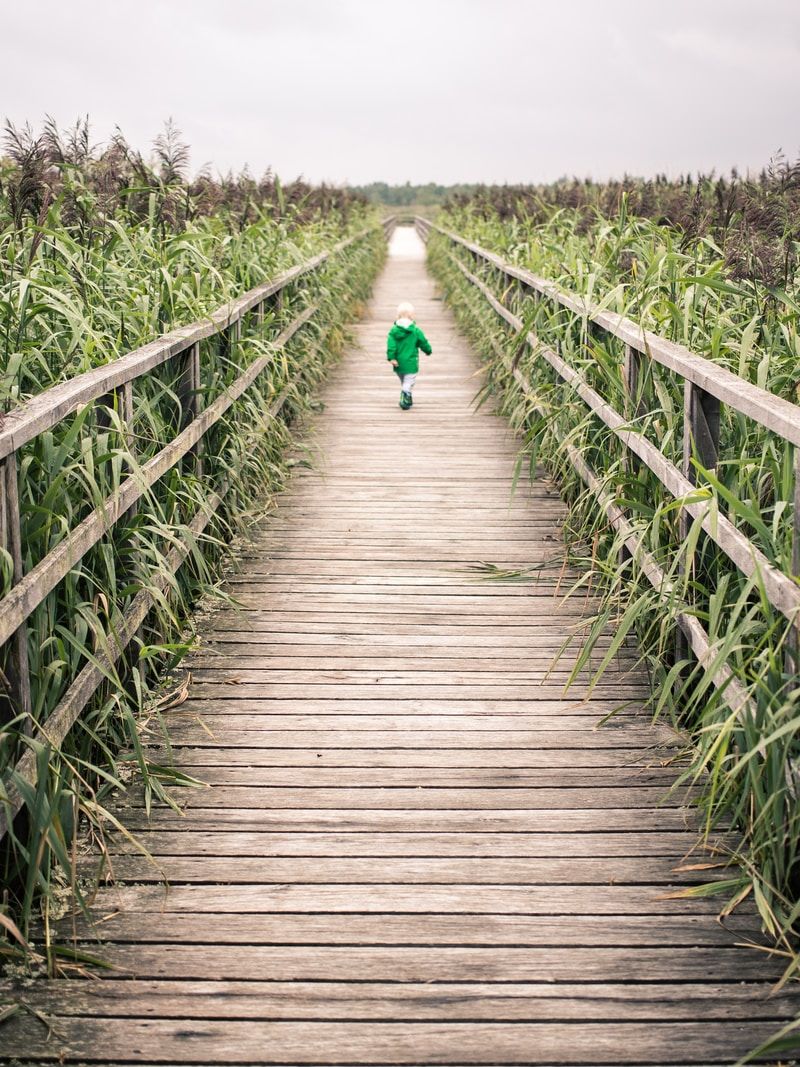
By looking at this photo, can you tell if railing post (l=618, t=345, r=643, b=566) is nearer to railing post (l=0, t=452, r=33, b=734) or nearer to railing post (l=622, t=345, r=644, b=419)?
railing post (l=622, t=345, r=644, b=419)

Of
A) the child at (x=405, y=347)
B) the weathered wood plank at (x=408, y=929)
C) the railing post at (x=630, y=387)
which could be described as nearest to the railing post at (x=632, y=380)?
the railing post at (x=630, y=387)

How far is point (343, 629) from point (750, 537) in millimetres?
1876

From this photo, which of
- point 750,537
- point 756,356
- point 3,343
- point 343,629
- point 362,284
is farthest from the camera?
point 362,284

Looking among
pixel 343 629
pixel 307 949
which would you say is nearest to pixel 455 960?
pixel 307 949

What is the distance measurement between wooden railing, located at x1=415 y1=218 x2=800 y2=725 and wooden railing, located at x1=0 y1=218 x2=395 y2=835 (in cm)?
155

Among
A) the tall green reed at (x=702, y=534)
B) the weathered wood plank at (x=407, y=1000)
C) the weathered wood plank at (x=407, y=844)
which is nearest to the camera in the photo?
the weathered wood plank at (x=407, y=1000)

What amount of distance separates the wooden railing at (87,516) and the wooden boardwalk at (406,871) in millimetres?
419

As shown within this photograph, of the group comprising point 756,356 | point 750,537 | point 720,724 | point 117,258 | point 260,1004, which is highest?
point 117,258

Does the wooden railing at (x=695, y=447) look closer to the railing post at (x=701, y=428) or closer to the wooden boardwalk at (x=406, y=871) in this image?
the railing post at (x=701, y=428)

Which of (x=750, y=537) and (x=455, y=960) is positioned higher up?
(x=750, y=537)

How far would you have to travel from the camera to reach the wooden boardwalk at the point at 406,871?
2.48 m

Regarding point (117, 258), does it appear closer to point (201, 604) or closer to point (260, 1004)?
point (201, 604)

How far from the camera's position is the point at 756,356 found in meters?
4.31

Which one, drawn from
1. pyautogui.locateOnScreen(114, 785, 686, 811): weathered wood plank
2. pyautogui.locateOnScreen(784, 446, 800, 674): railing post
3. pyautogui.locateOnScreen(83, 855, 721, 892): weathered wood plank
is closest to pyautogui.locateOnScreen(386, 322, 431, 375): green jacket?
pyautogui.locateOnScreen(114, 785, 686, 811): weathered wood plank
